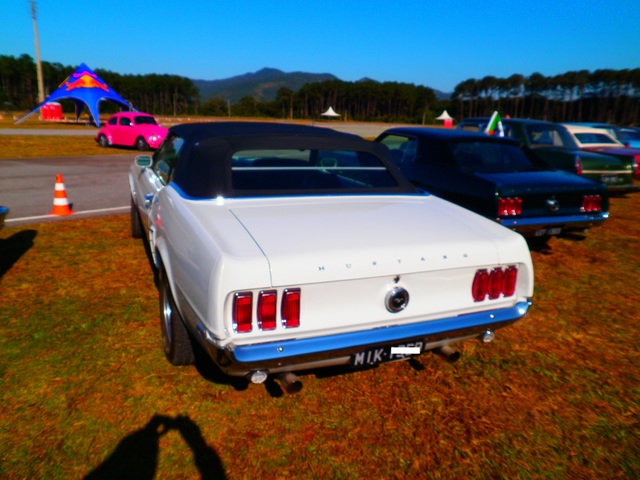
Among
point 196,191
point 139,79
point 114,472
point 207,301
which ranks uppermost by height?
point 139,79

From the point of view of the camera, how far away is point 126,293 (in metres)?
4.38

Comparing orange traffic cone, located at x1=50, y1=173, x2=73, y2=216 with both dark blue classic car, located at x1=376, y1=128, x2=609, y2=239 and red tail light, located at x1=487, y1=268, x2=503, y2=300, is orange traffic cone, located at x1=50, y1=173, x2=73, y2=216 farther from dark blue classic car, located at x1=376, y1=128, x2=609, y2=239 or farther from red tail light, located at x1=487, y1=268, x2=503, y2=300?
red tail light, located at x1=487, y1=268, x2=503, y2=300

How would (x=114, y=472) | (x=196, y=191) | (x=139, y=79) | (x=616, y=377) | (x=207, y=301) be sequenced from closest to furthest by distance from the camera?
(x=207, y=301) → (x=114, y=472) → (x=196, y=191) → (x=616, y=377) → (x=139, y=79)

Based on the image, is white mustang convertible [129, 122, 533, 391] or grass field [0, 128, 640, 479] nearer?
white mustang convertible [129, 122, 533, 391]

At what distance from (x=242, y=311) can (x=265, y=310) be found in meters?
0.11

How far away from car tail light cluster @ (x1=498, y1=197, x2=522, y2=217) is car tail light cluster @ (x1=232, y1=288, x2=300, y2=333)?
3735 mm

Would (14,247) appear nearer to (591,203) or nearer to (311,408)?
(311,408)

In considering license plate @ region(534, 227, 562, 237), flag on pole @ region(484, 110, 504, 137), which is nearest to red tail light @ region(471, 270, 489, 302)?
license plate @ region(534, 227, 562, 237)

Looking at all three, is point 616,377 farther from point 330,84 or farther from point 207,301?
point 330,84

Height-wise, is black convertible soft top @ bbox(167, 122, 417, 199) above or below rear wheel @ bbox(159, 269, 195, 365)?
above

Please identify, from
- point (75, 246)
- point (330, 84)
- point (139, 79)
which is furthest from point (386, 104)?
point (75, 246)

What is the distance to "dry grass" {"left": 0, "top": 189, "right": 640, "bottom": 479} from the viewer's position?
2.40 metres

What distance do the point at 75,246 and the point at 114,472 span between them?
426 cm

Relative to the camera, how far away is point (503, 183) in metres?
5.28
